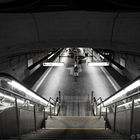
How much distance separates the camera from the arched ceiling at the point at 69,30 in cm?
471

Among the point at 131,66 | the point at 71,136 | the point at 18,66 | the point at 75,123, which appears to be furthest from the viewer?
the point at 131,66

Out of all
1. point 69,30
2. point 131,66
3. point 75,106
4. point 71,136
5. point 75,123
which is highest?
point 69,30

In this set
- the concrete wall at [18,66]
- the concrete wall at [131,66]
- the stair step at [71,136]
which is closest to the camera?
the stair step at [71,136]

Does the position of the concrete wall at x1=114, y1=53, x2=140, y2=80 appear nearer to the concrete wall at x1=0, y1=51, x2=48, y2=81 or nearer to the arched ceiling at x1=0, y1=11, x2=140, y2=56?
the concrete wall at x1=0, y1=51, x2=48, y2=81

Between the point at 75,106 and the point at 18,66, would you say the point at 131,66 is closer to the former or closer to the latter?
the point at 75,106

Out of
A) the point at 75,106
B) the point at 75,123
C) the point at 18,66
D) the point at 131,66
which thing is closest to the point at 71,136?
the point at 75,123

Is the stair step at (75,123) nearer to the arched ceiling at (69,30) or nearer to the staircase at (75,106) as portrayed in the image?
the arched ceiling at (69,30)

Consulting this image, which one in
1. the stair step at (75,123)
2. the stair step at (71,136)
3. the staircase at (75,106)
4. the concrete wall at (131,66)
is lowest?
the staircase at (75,106)

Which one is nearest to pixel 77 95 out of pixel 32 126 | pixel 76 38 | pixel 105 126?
pixel 105 126

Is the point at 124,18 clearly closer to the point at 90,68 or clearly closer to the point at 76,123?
the point at 76,123

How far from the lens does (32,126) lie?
241 inches

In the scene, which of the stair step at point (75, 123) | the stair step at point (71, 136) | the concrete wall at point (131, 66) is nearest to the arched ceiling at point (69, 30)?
the stair step at point (71, 136)

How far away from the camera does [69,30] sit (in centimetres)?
502

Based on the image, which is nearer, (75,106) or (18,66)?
(75,106)
